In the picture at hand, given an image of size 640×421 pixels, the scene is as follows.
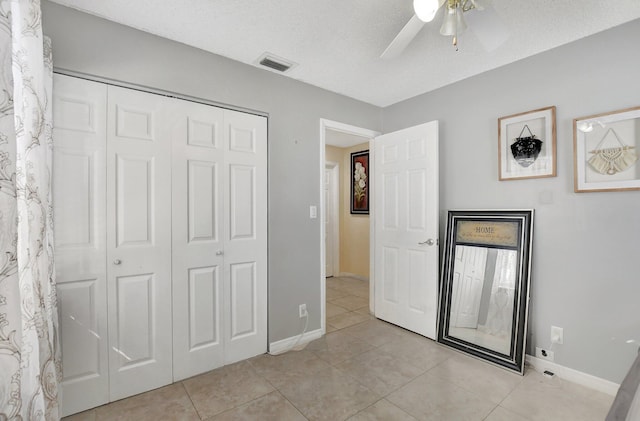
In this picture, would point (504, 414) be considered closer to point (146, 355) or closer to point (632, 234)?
point (632, 234)

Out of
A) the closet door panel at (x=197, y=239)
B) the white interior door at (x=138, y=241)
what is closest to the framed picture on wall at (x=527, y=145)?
the closet door panel at (x=197, y=239)

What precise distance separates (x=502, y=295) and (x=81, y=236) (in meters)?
3.06

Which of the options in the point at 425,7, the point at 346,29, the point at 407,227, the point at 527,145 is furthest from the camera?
the point at 407,227

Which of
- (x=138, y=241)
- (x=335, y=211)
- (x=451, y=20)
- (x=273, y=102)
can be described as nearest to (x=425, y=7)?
(x=451, y=20)

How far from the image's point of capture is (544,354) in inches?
89.4

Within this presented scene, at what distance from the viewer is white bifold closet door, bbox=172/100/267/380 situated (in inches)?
84.4

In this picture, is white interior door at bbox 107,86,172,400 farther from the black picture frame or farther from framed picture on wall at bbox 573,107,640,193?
the black picture frame

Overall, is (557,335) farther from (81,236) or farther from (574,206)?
(81,236)

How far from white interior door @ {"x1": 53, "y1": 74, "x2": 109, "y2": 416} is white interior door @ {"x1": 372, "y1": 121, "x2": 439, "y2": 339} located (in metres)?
2.49

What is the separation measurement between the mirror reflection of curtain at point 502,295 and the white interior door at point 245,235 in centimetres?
191

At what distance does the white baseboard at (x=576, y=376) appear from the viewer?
1.98 meters

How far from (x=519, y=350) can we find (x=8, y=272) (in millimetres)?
2902

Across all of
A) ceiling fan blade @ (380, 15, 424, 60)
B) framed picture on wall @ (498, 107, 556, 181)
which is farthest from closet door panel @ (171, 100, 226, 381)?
framed picture on wall @ (498, 107, 556, 181)

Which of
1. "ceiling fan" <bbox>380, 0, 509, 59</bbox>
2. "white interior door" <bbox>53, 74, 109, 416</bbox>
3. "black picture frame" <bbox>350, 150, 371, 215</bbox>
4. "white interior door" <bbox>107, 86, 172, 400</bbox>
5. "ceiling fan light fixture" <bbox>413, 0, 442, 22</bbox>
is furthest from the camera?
"black picture frame" <bbox>350, 150, 371, 215</bbox>
